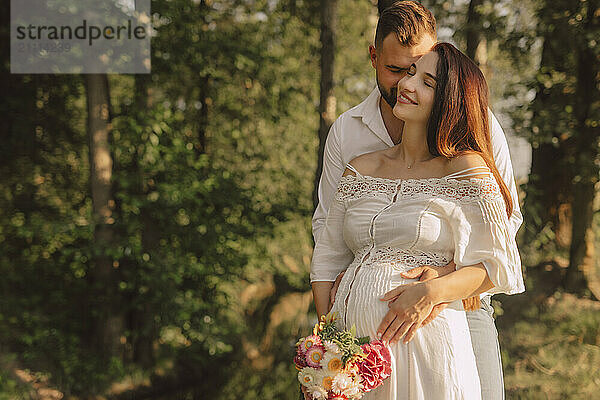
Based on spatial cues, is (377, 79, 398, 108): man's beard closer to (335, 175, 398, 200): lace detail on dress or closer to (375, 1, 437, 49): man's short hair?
(375, 1, 437, 49): man's short hair

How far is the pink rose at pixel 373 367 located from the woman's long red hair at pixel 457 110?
0.64m

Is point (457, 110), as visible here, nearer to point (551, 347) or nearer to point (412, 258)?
point (412, 258)

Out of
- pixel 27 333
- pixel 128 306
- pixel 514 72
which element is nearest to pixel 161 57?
pixel 128 306

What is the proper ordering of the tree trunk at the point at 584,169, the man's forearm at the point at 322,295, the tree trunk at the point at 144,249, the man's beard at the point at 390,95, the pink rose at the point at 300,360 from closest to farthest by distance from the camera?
the pink rose at the point at 300,360 → the man's forearm at the point at 322,295 → the man's beard at the point at 390,95 → the tree trunk at the point at 584,169 → the tree trunk at the point at 144,249

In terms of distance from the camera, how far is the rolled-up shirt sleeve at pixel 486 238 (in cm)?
194

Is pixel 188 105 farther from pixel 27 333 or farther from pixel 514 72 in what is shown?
pixel 514 72

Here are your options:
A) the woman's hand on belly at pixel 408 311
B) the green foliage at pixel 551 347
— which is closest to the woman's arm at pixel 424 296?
the woman's hand on belly at pixel 408 311

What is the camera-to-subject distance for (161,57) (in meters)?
6.30

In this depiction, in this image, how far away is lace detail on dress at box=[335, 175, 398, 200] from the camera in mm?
2119

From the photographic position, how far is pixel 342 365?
1.92 meters

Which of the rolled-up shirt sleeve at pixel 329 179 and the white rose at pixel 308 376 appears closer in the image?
the white rose at pixel 308 376

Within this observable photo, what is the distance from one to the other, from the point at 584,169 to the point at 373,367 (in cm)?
433

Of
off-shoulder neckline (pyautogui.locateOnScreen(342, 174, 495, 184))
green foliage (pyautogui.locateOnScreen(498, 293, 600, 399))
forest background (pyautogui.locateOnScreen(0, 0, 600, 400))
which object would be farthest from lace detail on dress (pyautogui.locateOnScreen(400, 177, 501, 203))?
green foliage (pyautogui.locateOnScreen(498, 293, 600, 399))

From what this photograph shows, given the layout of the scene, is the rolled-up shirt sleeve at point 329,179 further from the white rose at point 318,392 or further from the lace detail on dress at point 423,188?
the white rose at point 318,392
